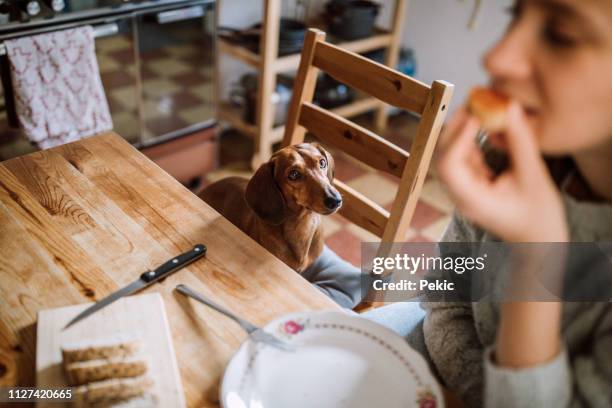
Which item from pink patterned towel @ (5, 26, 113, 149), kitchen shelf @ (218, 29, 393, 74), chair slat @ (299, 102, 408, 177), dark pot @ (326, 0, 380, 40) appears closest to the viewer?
chair slat @ (299, 102, 408, 177)

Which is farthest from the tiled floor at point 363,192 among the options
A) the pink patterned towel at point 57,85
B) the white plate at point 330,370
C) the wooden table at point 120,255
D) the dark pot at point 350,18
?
the white plate at point 330,370

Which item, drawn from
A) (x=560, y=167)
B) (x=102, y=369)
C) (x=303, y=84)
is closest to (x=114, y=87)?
(x=303, y=84)

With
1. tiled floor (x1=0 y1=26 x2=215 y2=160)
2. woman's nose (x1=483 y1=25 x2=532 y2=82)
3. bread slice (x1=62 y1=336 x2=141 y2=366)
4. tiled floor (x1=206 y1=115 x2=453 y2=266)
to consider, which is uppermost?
woman's nose (x1=483 y1=25 x2=532 y2=82)

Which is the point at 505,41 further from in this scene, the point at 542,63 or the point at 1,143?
the point at 1,143

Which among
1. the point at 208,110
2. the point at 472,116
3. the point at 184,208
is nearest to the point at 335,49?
the point at 184,208

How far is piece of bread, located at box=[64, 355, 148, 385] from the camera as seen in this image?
0.76m

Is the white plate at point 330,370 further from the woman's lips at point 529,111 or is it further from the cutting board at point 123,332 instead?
the woman's lips at point 529,111

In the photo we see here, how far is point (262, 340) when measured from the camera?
0.88 m

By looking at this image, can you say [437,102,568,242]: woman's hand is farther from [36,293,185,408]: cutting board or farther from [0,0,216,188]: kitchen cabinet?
[0,0,216,188]: kitchen cabinet

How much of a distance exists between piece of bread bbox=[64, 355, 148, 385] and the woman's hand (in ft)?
1.65

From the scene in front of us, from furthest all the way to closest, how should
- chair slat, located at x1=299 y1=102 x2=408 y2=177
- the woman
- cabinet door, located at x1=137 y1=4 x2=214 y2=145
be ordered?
1. cabinet door, located at x1=137 y1=4 x2=214 y2=145
2. chair slat, located at x1=299 y1=102 x2=408 y2=177
3. the woman

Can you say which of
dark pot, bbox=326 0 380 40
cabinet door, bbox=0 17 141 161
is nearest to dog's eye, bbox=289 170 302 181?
cabinet door, bbox=0 17 141 161

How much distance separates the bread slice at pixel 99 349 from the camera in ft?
2.55

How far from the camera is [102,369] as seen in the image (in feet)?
2.52
